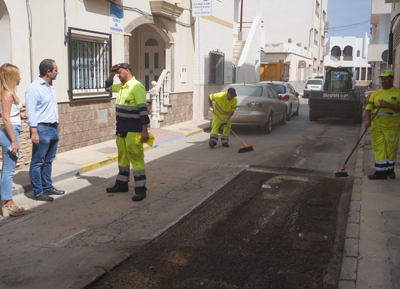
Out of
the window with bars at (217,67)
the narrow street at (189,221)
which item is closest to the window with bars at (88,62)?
the narrow street at (189,221)

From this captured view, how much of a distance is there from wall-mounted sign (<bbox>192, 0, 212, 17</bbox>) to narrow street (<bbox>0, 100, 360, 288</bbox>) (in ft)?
25.6

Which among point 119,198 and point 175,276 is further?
point 119,198

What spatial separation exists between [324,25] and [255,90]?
5012 centimetres

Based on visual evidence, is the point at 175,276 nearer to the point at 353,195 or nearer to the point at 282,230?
the point at 282,230

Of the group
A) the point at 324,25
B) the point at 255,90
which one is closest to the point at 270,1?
the point at 324,25

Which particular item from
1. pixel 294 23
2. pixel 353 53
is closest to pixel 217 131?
pixel 294 23

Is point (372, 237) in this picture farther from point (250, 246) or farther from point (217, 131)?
point (217, 131)

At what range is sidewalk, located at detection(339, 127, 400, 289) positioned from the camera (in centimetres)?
381

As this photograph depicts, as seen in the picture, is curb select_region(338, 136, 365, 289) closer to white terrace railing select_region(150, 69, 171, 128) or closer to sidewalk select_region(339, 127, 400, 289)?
sidewalk select_region(339, 127, 400, 289)

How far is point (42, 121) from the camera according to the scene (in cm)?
621

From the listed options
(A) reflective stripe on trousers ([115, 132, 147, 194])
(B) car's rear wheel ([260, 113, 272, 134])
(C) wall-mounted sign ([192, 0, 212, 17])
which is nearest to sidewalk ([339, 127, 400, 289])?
(A) reflective stripe on trousers ([115, 132, 147, 194])

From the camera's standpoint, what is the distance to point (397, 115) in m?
7.12

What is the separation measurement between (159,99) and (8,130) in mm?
9212

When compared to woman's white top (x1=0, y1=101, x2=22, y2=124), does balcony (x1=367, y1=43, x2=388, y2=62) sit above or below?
above
